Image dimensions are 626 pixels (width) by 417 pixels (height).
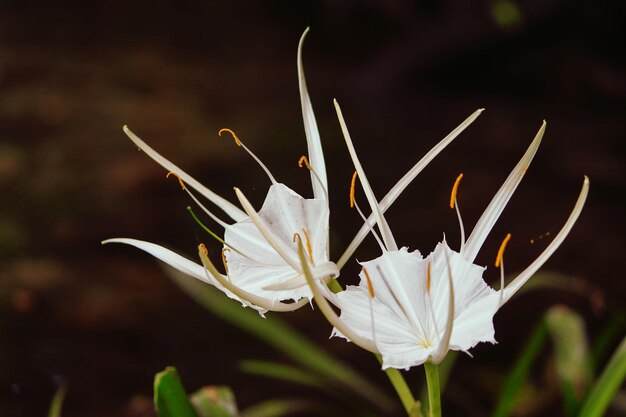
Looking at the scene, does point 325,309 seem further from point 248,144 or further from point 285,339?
point 248,144

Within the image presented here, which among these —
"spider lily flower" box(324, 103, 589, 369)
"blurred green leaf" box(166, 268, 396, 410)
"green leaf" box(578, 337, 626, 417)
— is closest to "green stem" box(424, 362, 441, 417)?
"spider lily flower" box(324, 103, 589, 369)

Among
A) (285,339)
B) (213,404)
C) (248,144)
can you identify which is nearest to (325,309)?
(213,404)

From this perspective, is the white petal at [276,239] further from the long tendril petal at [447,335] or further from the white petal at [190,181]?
the long tendril petal at [447,335]

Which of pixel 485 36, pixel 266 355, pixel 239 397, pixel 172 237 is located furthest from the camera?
pixel 485 36

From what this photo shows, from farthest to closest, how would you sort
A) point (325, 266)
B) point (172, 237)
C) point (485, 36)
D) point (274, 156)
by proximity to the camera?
point (485, 36)
point (274, 156)
point (172, 237)
point (325, 266)

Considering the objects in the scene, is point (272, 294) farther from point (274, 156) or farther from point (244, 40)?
point (244, 40)

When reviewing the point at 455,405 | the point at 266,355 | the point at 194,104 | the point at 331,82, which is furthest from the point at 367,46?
the point at 455,405

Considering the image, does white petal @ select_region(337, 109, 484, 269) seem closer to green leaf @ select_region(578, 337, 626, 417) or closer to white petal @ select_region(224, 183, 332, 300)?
white petal @ select_region(224, 183, 332, 300)
